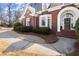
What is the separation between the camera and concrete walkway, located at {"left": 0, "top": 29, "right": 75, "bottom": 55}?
221 centimetres

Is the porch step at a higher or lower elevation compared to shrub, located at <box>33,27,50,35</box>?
lower

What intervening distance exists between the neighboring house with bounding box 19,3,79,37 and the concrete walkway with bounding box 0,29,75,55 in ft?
0.36

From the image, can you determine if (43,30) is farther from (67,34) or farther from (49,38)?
(67,34)

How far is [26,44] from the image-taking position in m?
2.23

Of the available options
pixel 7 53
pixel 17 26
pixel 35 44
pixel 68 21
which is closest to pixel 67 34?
pixel 68 21

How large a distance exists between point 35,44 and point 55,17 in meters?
0.40

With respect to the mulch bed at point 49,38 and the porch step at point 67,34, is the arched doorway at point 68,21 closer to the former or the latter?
the porch step at point 67,34

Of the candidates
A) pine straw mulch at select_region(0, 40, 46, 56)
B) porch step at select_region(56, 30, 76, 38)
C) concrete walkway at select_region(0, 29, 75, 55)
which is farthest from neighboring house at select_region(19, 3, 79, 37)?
pine straw mulch at select_region(0, 40, 46, 56)

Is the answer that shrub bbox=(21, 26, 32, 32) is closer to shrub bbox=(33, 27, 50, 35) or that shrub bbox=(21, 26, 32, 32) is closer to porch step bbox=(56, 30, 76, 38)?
shrub bbox=(33, 27, 50, 35)

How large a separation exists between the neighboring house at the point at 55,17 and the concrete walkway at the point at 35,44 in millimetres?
111

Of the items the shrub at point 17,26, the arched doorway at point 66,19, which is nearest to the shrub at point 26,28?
the shrub at point 17,26

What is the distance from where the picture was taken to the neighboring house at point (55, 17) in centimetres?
223

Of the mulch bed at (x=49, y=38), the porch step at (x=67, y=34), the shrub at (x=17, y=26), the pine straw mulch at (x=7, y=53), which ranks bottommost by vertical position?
the pine straw mulch at (x=7, y=53)

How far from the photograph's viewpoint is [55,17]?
2.27 metres
